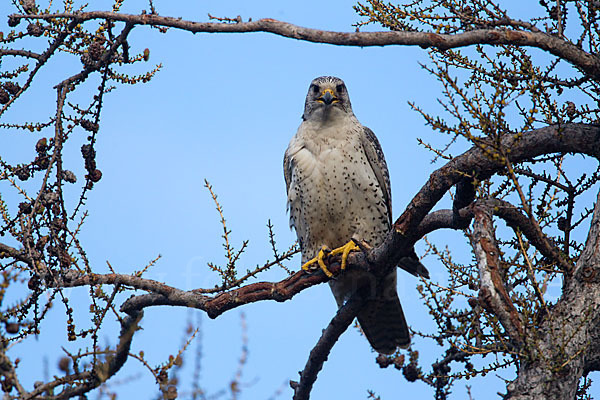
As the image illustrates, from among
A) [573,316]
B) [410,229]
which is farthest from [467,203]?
[573,316]

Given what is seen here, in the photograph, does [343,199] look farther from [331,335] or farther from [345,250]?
[331,335]

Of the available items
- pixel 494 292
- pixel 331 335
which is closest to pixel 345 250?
pixel 331 335

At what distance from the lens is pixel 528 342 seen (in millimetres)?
3041

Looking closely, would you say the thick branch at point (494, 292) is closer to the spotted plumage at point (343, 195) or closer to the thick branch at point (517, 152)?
the thick branch at point (517, 152)

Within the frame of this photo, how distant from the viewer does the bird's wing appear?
579 cm

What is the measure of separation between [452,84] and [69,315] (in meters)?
2.40

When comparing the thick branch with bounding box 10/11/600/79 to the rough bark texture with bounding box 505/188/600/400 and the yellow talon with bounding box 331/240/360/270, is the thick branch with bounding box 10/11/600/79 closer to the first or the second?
the rough bark texture with bounding box 505/188/600/400

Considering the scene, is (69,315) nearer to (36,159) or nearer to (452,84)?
(36,159)

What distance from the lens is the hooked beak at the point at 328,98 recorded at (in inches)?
229

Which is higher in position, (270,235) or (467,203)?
(270,235)

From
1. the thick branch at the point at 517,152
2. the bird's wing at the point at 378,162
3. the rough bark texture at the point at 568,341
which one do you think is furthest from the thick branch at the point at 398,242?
the bird's wing at the point at 378,162

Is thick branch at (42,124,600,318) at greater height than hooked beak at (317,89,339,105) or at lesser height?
lesser

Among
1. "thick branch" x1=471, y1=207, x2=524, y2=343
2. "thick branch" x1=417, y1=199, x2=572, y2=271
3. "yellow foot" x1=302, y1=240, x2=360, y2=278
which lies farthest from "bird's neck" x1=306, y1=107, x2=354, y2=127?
"thick branch" x1=471, y1=207, x2=524, y2=343

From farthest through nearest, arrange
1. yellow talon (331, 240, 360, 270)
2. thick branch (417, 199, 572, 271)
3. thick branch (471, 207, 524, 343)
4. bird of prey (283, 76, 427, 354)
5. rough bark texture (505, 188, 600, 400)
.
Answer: bird of prey (283, 76, 427, 354)
yellow talon (331, 240, 360, 270)
thick branch (417, 199, 572, 271)
rough bark texture (505, 188, 600, 400)
thick branch (471, 207, 524, 343)
